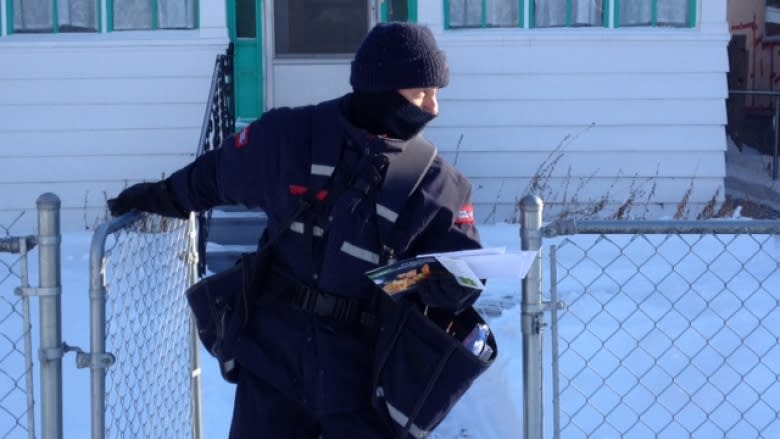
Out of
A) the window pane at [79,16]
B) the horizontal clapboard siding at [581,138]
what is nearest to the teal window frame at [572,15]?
the horizontal clapboard siding at [581,138]

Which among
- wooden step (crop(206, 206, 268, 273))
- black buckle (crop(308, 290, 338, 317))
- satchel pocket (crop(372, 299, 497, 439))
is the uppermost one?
black buckle (crop(308, 290, 338, 317))

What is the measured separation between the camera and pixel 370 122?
10.3ft

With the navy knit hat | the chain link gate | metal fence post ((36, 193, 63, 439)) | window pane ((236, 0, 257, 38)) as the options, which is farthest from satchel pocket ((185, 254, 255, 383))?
window pane ((236, 0, 257, 38))

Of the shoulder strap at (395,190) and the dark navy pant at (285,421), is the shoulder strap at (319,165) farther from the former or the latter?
the dark navy pant at (285,421)

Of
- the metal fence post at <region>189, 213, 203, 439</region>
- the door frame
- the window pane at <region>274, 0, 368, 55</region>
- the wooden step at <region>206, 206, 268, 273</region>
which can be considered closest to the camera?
the metal fence post at <region>189, 213, 203, 439</region>

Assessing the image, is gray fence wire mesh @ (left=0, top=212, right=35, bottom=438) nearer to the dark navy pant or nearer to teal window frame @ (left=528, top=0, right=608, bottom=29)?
the dark navy pant

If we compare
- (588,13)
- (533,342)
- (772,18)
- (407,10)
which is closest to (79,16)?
(407,10)

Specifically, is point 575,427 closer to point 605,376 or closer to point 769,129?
point 605,376

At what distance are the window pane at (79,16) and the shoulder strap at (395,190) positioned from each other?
6.67 metres

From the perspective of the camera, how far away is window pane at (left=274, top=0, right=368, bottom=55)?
970 centimetres

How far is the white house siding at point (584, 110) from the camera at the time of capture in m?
9.12

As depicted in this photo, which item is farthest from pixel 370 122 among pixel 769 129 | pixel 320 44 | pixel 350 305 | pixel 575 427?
pixel 769 129

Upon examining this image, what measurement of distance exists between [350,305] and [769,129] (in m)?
14.7

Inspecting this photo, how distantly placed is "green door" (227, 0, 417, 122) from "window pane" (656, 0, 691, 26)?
2039 millimetres
